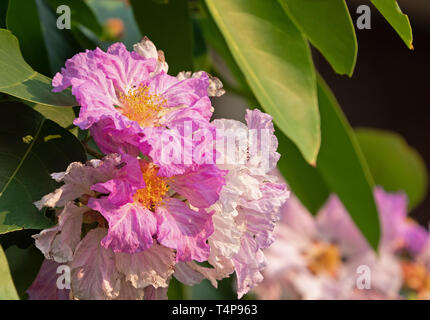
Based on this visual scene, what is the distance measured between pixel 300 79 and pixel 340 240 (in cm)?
44

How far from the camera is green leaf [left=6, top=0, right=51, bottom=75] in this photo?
44 cm

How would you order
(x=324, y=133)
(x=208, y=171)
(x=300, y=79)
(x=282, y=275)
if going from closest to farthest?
(x=208, y=171) → (x=300, y=79) → (x=324, y=133) → (x=282, y=275)

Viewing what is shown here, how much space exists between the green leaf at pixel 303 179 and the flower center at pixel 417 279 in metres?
0.25

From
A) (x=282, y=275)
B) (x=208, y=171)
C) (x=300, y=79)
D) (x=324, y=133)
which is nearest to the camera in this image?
(x=208, y=171)

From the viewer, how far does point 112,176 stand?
0.34 meters

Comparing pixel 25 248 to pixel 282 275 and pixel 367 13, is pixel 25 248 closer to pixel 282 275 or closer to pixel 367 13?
pixel 367 13

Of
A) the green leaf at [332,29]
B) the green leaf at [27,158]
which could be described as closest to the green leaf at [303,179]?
the green leaf at [332,29]

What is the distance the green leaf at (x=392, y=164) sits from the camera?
0.96 meters

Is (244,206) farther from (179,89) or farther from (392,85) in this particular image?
(392,85)

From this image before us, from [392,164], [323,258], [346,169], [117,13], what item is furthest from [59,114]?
[392,164]

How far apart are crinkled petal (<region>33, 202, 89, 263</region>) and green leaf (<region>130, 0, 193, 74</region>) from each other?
0.21m

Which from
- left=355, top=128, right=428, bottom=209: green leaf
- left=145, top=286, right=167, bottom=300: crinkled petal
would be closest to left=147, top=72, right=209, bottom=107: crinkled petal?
left=145, top=286, right=167, bottom=300: crinkled petal

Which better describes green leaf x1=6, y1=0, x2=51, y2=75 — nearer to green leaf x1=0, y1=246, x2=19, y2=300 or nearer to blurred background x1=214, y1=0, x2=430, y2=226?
green leaf x1=0, y1=246, x2=19, y2=300
